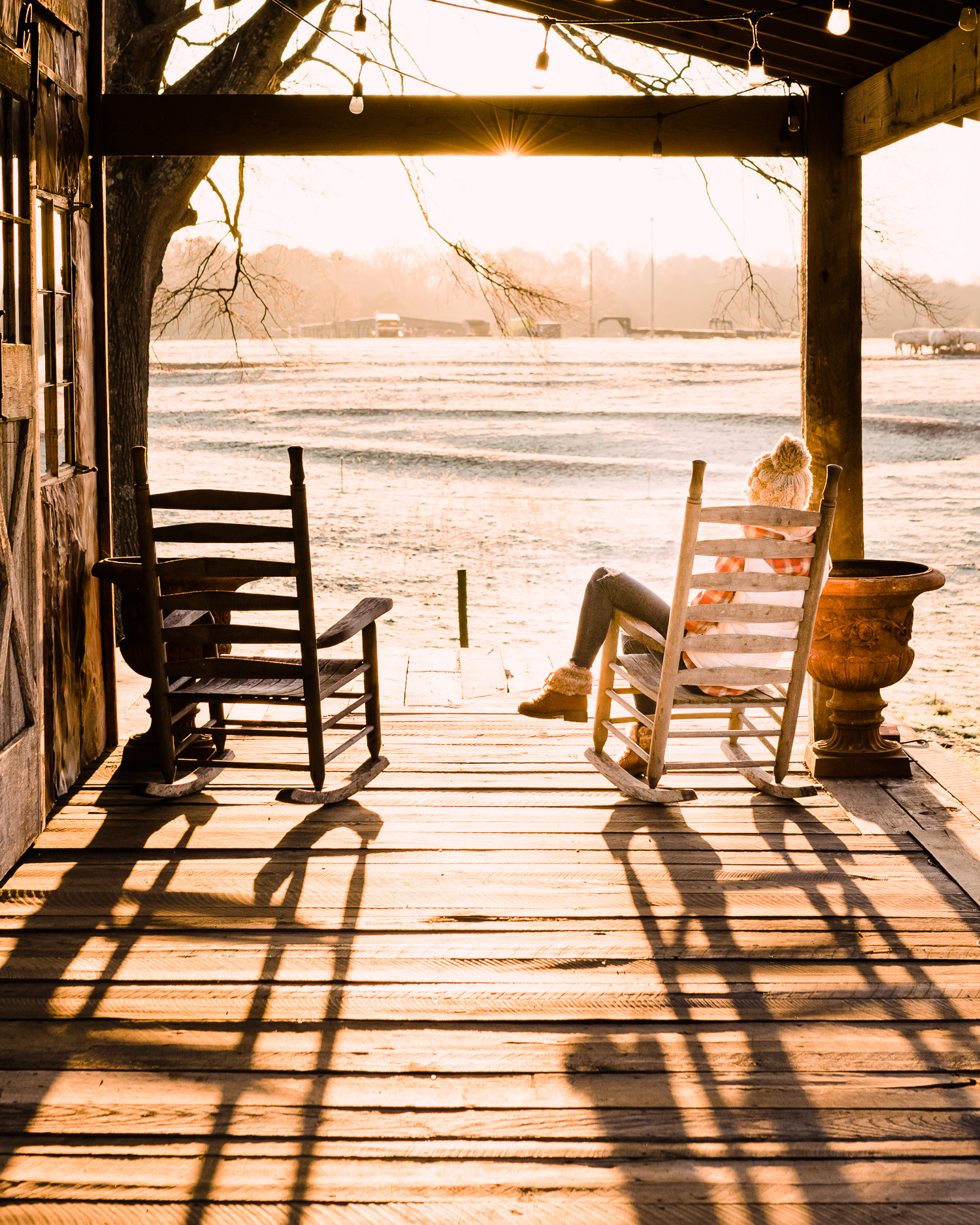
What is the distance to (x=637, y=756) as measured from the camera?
4.33 m

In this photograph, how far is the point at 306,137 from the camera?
4641 mm

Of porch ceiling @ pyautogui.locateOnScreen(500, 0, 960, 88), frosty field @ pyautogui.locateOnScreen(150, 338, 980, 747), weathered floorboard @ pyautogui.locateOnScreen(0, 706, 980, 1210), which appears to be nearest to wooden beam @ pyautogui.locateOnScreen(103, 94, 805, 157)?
porch ceiling @ pyautogui.locateOnScreen(500, 0, 960, 88)

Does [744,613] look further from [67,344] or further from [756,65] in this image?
[67,344]

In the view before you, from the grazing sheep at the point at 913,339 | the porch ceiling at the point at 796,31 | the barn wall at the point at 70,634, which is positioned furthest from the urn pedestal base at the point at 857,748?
the grazing sheep at the point at 913,339

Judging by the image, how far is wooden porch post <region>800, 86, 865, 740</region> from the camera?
14.7 feet

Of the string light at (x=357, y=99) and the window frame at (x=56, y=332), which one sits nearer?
the window frame at (x=56, y=332)

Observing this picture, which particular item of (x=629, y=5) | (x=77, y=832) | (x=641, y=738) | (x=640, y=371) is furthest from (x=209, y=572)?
(x=640, y=371)

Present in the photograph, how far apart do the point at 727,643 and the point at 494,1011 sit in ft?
4.83

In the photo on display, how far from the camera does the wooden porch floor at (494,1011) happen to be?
2.14 metres

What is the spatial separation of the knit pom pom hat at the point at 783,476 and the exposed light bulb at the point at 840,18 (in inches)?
45.7

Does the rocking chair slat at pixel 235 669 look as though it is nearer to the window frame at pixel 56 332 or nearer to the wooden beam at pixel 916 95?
the window frame at pixel 56 332

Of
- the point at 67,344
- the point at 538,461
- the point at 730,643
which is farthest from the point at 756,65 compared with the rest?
the point at 538,461

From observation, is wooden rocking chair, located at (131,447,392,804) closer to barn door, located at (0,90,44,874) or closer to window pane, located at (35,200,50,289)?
barn door, located at (0,90,44,874)

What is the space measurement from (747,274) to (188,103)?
5.09 meters
